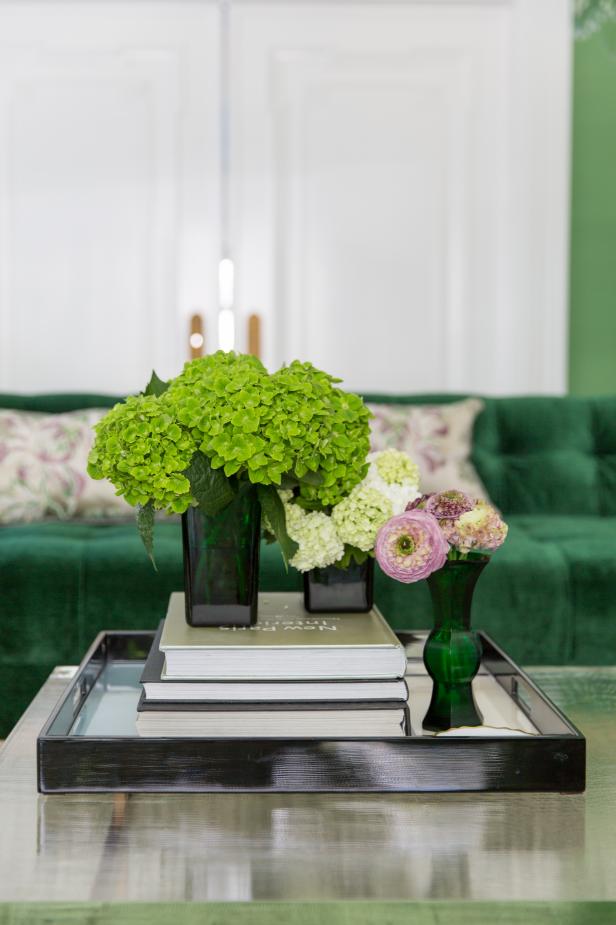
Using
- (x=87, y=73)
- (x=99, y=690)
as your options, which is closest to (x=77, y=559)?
(x=99, y=690)

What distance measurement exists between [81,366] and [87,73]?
3.29 ft

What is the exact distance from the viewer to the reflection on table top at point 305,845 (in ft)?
2.45

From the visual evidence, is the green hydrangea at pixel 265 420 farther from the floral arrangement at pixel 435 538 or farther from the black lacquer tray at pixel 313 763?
the black lacquer tray at pixel 313 763

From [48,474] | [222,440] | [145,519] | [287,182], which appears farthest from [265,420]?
[287,182]

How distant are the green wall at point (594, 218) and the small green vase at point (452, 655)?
253cm

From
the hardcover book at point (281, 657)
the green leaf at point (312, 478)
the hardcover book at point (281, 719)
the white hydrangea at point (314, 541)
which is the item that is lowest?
the hardcover book at point (281, 719)

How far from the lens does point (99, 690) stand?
123 cm

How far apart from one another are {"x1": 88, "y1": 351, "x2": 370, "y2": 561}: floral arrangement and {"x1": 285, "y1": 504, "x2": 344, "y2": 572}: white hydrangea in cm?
6

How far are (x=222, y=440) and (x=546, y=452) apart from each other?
5.70ft

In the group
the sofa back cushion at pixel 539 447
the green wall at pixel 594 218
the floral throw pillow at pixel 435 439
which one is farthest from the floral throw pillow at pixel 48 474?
the green wall at pixel 594 218

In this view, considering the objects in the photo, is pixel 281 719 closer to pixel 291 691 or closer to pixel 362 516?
pixel 291 691

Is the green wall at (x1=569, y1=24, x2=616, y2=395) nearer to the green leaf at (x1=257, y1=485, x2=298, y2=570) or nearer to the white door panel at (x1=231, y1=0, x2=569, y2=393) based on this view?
the white door panel at (x1=231, y1=0, x2=569, y2=393)

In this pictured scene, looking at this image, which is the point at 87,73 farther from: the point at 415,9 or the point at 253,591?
the point at 253,591

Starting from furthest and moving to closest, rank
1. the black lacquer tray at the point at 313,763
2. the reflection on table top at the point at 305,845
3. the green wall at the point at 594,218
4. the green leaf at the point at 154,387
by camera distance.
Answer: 1. the green wall at the point at 594,218
2. the green leaf at the point at 154,387
3. the black lacquer tray at the point at 313,763
4. the reflection on table top at the point at 305,845
